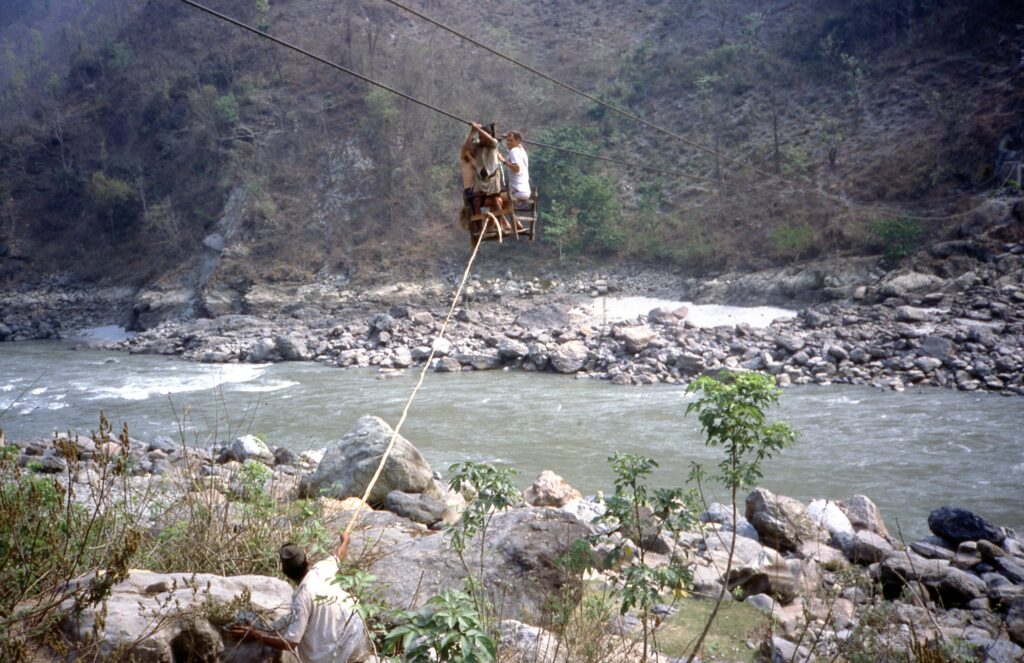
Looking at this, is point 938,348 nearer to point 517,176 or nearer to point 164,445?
point 517,176

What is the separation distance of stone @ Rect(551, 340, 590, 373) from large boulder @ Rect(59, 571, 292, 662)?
13670 mm

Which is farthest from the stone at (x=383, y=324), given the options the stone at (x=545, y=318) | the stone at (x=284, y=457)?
the stone at (x=284, y=457)

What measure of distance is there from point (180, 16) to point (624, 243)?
104 ft

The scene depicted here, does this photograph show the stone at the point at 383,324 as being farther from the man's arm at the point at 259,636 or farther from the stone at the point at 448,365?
the man's arm at the point at 259,636

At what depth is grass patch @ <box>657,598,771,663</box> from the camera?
434 cm

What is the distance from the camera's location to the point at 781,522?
21.6 ft

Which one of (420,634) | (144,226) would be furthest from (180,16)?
(420,634)

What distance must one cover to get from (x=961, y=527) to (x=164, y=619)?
6.67 meters

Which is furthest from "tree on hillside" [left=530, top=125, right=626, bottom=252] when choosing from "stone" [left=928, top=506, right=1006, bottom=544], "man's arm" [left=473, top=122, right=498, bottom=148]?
"man's arm" [left=473, top=122, right=498, bottom=148]

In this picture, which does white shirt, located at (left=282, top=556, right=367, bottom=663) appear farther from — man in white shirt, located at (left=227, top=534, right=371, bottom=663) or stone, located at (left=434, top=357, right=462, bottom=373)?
stone, located at (left=434, top=357, right=462, bottom=373)

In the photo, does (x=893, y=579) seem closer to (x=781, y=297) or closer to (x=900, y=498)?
(x=900, y=498)

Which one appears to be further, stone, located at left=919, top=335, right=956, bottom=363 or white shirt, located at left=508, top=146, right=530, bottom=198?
stone, located at left=919, top=335, right=956, bottom=363

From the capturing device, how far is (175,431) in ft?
39.5

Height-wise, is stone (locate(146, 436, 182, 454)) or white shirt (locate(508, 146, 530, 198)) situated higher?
white shirt (locate(508, 146, 530, 198))
